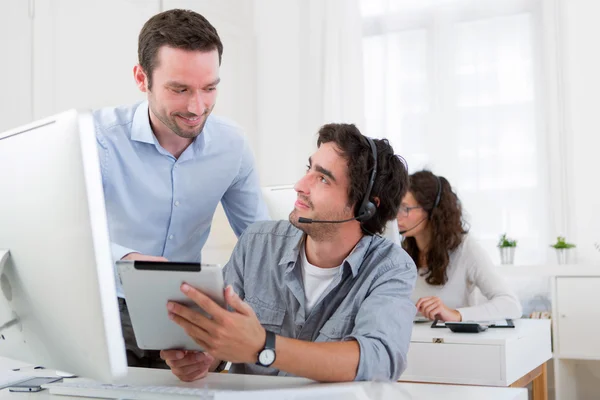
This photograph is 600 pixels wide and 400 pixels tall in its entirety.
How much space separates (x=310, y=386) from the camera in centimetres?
119

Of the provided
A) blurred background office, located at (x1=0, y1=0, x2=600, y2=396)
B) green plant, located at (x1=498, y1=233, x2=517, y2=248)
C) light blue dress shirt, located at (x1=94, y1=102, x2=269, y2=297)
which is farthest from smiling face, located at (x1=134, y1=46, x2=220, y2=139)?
green plant, located at (x1=498, y1=233, x2=517, y2=248)

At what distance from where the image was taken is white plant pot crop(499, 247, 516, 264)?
4027mm

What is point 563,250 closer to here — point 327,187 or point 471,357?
point 471,357

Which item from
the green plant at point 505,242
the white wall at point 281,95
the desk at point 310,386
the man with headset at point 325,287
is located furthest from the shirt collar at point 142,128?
the white wall at point 281,95

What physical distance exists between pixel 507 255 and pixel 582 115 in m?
0.95

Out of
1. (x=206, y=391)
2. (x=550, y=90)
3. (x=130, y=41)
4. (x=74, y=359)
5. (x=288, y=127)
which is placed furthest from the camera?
(x=288, y=127)

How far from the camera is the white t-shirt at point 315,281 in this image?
5.30 feet

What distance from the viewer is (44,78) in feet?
10.8

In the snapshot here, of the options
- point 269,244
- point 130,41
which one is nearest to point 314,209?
point 269,244

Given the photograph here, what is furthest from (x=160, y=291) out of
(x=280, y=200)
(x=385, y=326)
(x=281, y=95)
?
(x=281, y=95)

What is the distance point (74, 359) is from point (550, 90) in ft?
12.6

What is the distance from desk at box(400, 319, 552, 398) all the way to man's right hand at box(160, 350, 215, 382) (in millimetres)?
1036

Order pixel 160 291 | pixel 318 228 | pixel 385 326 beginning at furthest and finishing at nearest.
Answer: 1. pixel 318 228
2. pixel 385 326
3. pixel 160 291

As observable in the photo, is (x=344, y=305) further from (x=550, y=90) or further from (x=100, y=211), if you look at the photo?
(x=550, y=90)
